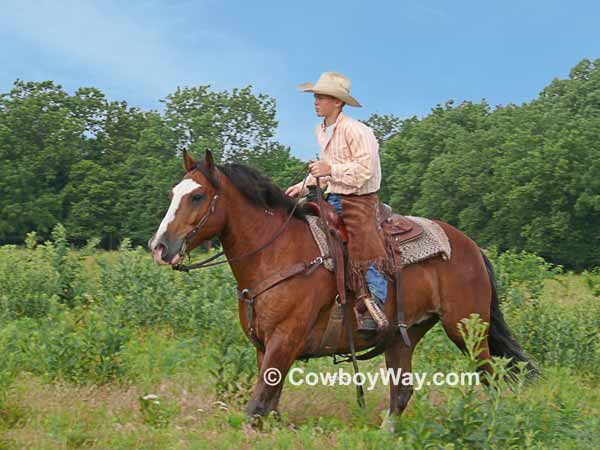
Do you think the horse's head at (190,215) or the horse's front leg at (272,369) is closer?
the horse's head at (190,215)

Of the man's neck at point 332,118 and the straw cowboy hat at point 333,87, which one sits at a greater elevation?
the straw cowboy hat at point 333,87

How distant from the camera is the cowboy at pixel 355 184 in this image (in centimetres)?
583

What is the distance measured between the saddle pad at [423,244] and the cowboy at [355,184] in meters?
0.26

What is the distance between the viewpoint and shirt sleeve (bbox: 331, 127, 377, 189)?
19.1 ft

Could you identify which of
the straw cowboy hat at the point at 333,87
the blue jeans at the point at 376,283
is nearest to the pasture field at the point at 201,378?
the blue jeans at the point at 376,283

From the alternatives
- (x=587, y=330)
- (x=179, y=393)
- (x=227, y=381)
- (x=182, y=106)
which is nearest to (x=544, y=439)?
(x=227, y=381)

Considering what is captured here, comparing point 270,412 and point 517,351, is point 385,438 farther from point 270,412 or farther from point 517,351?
point 517,351

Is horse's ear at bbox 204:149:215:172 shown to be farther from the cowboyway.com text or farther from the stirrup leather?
the cowboyway.com text

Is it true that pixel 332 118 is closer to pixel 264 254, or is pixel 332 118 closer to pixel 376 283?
pixel 264 254

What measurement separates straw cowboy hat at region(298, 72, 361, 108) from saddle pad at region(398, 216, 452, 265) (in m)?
1.31

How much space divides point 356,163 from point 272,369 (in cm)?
177

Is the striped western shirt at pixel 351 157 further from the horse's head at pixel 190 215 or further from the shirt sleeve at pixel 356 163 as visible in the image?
the horse's head at pixel 190 215

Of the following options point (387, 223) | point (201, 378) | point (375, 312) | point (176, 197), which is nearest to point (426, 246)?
point (387, 223)

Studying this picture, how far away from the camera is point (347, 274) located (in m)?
5.84
